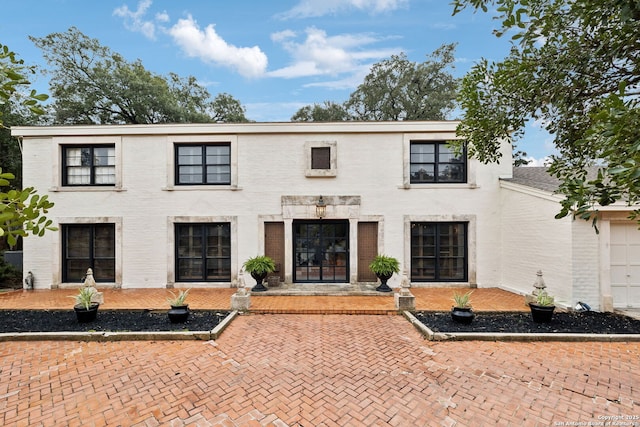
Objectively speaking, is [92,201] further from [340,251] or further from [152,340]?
[340,251]

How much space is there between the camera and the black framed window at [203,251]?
10781 millimetres

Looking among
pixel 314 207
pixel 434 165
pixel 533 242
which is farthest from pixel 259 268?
pixel 533 242

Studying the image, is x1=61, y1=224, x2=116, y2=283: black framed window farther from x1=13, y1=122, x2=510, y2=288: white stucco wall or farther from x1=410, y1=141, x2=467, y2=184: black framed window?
x1=410, y1=141, x2=467, y2=184: black framed window

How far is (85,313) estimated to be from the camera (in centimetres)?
675

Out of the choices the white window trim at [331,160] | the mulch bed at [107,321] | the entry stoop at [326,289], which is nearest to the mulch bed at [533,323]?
the entry stoop at [326,289]

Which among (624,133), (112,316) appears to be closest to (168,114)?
(112,316)

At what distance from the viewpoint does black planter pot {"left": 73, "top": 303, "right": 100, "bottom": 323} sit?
6.74 meters

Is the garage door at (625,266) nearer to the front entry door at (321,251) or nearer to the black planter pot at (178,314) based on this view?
the front entry door at (321,251)

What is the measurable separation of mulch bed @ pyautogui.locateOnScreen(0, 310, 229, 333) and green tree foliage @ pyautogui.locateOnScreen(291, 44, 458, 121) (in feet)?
65.1

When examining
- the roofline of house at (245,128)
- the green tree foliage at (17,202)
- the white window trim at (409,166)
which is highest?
the roofline of house at (245,128)

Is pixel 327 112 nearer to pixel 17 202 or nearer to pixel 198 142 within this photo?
pixel 198 142

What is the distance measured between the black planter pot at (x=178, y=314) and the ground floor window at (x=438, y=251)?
7.68m

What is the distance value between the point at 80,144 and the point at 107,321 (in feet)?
24.8

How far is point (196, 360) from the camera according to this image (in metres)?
5.21
